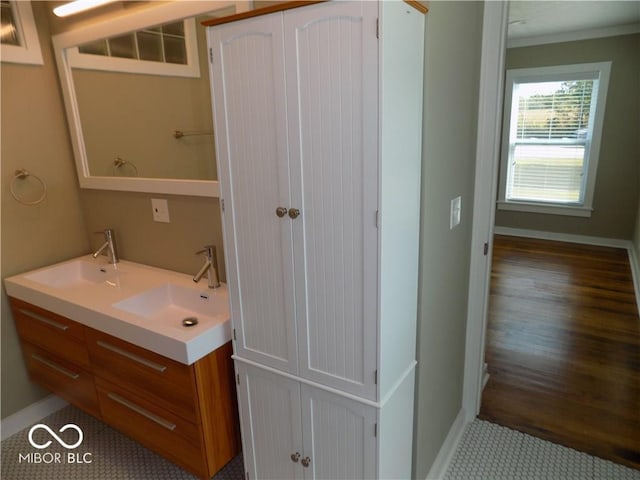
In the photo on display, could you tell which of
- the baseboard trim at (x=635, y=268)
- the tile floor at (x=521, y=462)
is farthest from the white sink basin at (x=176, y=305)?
the baseboard trim at (x=635, y=268)

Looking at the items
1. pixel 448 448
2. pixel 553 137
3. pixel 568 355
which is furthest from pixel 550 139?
pixel 448 448

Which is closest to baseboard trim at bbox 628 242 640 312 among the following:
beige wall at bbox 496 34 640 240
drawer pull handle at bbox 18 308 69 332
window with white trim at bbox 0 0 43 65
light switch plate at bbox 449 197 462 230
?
beige wall at bbox 496 34 640 240

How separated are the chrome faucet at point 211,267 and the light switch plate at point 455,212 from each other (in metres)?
1.01

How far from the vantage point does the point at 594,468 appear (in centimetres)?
190

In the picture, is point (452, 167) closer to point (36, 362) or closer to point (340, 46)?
point (340, 46)

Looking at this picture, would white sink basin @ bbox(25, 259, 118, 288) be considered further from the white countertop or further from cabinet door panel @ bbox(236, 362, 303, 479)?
cabinet door panel @ bbox(236, 362, 303, 479)

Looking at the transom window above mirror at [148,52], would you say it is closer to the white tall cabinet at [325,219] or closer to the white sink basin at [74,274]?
the white tall cabinet at [325,219]

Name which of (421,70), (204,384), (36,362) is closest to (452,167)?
(421,70)

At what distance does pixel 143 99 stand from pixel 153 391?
133cm

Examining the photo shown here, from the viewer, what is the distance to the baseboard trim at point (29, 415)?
2.24 meters

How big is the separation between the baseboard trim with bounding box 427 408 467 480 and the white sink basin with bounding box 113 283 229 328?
111 centimetres

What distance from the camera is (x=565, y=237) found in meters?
5.52

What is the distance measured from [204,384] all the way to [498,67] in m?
1.67

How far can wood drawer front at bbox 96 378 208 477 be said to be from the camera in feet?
5.32
